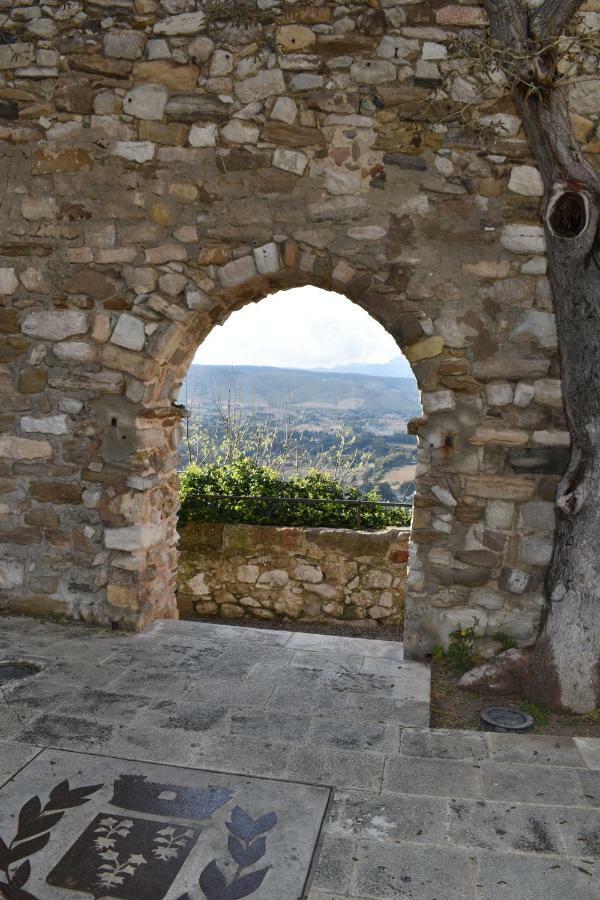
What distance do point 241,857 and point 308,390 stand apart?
13.2m

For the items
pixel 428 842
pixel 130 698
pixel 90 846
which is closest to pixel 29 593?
pixel 130 698

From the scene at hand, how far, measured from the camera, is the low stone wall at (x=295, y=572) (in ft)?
20.3

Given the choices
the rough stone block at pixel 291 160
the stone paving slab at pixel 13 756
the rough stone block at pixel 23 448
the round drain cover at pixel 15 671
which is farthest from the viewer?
the rough stone block at pixel 23 448

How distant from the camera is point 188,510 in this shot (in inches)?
258

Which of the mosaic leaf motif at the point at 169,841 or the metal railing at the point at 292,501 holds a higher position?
the metal railing at the point at 292,501

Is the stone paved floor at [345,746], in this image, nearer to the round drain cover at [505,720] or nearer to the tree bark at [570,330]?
the round drain cover at [505,720]

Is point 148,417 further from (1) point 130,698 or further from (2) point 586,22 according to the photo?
(2) point 586,22

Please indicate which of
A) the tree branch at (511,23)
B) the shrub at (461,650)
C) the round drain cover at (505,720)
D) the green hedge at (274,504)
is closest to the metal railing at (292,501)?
the green hedge at (274,504)

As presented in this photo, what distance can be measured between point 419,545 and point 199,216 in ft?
7.16

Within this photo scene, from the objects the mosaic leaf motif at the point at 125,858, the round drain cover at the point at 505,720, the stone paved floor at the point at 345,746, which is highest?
the round drain cover at the point at 505,720

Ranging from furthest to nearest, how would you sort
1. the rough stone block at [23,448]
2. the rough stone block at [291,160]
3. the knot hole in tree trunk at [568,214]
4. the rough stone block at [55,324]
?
the rough stone block at [23,448] < the rough stone block at [55,324] < the rough stone block at [291,160] < the knot hole in tree trunk at [568,214]

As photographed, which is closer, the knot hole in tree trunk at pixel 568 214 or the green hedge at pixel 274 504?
the knot hole in tree trunk at pixel 568 214

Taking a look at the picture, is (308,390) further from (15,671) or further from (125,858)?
(125,858)

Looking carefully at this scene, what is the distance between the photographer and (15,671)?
12.3 feet
